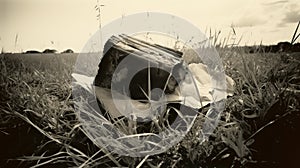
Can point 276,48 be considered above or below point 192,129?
above

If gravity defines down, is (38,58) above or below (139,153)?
above

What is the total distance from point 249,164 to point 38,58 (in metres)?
0.66

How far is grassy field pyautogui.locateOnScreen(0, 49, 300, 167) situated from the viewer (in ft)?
3.14

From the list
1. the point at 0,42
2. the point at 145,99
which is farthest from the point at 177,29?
the point at 0,42

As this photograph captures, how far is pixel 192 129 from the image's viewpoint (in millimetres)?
984

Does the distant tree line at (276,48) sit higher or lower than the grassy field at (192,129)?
higher

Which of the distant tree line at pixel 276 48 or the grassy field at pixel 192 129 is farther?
the distant tree line at pixel 276 48

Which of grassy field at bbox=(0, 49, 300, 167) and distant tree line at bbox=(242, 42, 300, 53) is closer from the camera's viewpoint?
grassy field at bbox=(0, 49, 300, 167)

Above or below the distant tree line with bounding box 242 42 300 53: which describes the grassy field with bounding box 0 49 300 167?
below

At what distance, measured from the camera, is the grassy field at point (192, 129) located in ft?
3.14

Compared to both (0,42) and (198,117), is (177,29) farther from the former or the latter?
(0,42)

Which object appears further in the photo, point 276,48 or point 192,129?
point 276,48

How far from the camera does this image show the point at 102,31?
110 centimetres

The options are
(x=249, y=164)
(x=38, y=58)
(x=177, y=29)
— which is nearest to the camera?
(x=249, y=164)
